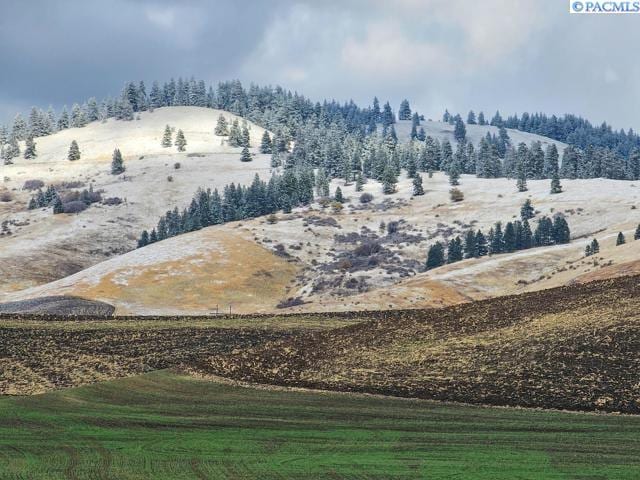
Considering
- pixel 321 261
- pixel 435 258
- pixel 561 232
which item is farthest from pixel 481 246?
pixel 321 261

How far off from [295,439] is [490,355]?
22170 millimetres

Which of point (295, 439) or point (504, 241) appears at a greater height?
point (295, 439)

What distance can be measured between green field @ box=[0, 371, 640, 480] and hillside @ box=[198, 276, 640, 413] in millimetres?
3853

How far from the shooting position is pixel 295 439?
30.6 meters

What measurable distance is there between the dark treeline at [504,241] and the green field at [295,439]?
110925 mm

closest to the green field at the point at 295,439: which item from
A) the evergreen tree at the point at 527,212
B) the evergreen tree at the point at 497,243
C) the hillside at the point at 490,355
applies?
the hillside at the point at 490,355

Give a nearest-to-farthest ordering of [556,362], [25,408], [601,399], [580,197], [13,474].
Answer: [13,474]
[25,408]
[601,399]
[556,362]
[580,197]

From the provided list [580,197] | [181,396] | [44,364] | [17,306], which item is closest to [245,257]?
[17,306]

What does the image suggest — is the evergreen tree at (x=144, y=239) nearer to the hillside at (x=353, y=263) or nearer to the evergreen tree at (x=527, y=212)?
the hillside at (x=353, y=263)

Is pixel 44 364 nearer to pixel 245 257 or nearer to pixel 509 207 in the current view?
pixel 245 257

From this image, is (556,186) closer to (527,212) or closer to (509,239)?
(527,212)

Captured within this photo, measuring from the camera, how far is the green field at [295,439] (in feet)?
85.3

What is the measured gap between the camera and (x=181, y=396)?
41531 millimetres

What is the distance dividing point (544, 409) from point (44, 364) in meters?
28.5
